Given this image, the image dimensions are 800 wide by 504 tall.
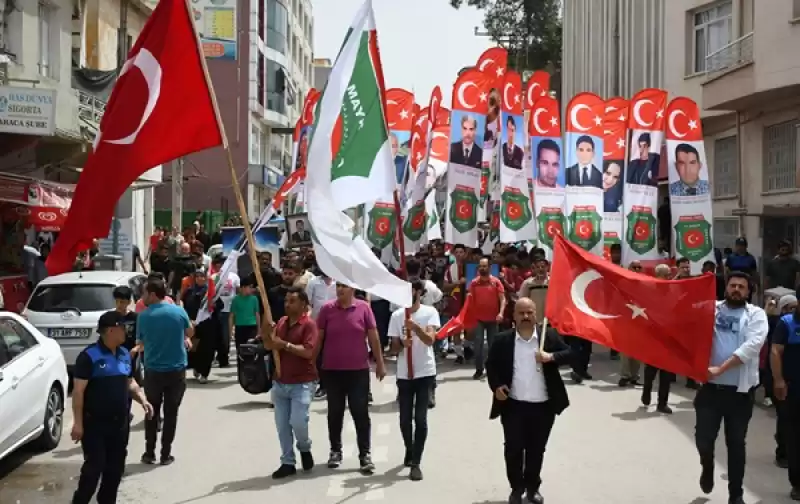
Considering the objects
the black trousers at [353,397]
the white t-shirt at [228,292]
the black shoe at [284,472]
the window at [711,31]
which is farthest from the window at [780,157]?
the black shoe at [284,472]

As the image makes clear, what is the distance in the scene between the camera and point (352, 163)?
28.5 feet

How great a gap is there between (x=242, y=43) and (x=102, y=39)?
22.2 m

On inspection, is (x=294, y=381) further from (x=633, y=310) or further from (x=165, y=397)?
(x=633, y=310)

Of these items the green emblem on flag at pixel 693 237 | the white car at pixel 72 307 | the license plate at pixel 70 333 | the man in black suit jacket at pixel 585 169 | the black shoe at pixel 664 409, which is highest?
the man in black suit jacket at pixel 585 169

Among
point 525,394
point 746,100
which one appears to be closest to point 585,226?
point 746,100

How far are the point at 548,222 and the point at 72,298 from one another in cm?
871

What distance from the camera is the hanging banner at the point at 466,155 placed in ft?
60.4

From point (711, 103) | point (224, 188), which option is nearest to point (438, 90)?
point (711, 103)

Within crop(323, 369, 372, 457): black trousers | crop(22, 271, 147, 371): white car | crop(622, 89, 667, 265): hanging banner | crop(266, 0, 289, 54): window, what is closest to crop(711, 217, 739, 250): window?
crop(622, 89, 667, 265): hanging banner

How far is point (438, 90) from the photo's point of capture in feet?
72.6

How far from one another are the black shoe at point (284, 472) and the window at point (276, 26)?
46.8m

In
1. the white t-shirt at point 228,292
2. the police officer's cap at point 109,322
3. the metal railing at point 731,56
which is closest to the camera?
the police officer's cap at point 109,322

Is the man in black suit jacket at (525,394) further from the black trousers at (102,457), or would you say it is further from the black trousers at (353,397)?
the black trousers at (102,457)

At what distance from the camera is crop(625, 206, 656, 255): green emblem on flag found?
18.6 meters
